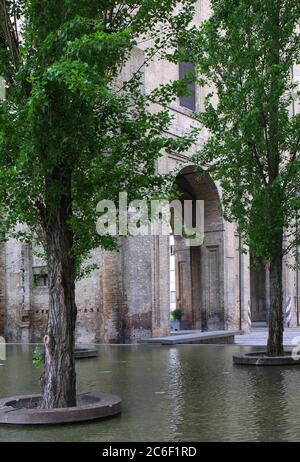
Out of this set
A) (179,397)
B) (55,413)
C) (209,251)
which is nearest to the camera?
(55,413)

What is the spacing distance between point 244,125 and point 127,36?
666 cm

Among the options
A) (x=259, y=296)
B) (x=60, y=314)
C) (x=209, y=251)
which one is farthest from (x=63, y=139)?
(x=259, y=296)

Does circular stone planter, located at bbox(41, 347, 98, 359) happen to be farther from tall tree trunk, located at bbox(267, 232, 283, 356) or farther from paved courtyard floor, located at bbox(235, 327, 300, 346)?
paved courtyard floor, located at bbox(235, 327, 300, 346)

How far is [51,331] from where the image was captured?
25.6ft

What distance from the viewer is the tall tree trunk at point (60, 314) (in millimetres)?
7684

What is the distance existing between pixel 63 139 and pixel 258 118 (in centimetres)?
765

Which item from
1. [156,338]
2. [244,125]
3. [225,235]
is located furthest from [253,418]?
[225,235]

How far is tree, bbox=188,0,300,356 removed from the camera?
45.5 ft

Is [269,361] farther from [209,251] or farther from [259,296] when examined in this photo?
[259,296]

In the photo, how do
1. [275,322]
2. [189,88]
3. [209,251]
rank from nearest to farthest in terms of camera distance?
[275,322]
[189,88]
[209,251]

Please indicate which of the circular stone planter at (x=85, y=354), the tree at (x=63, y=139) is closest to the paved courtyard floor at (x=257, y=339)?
the circular stone planter at (x=85, y=354)

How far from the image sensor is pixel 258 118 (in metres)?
14.2

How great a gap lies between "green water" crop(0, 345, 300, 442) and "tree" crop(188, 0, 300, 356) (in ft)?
8.67
